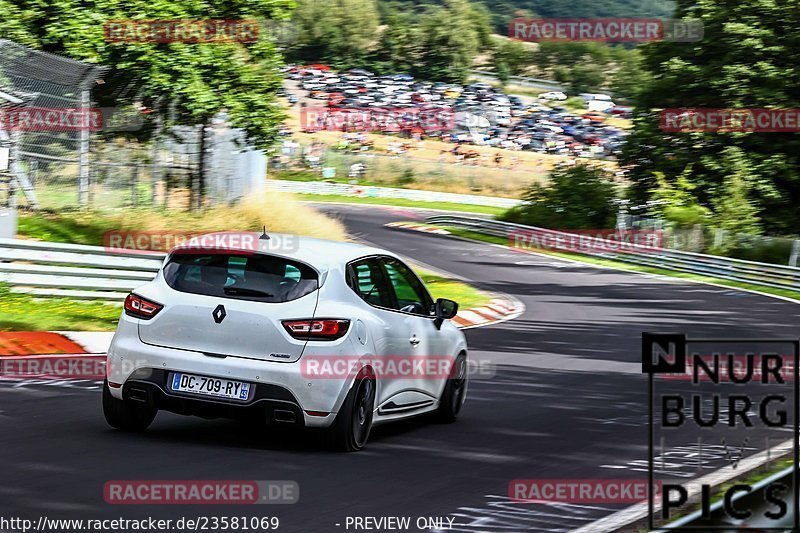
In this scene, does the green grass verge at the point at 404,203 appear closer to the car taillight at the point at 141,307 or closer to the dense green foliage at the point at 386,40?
the car taillight at the point at 141,307

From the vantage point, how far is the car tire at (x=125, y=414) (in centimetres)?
827

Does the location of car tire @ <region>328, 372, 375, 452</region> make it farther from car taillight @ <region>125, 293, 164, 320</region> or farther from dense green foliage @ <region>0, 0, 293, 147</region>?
dense green foliage @ <region>0, 0, 293, 147</region>

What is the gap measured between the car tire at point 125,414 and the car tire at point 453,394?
8.38 feet

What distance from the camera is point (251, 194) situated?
28734mm

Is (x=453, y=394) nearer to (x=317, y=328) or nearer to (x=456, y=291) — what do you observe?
(x=317, y=328)

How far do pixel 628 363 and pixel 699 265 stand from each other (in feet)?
75.0

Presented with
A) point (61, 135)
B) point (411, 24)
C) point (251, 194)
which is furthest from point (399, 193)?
point (411, 24)

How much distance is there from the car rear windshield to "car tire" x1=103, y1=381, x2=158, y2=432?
92 cm

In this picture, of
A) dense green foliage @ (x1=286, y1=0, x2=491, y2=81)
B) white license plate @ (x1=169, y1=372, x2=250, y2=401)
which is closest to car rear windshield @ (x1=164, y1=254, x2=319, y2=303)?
white license plate @ (x1=169, y1=372, x2=250, y2=401)

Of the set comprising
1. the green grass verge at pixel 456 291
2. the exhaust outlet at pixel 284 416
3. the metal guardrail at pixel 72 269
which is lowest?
the green grass verge at pixel 456 291

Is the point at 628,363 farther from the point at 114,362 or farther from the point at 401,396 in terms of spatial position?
the point at 114,362

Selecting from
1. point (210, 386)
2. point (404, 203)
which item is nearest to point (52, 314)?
point (210, 386)

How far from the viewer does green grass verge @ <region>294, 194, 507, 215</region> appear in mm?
59094

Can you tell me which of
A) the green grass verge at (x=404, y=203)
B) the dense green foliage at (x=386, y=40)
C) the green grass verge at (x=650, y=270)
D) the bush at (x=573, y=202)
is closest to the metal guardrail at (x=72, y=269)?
the green grass verge at (x=650, y=270)
